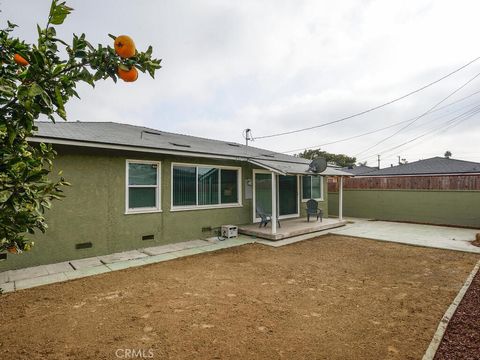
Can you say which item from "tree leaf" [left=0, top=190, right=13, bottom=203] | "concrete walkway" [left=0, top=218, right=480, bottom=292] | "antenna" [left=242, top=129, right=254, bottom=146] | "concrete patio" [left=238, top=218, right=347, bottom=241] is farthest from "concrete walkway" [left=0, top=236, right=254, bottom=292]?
"antenna" [left=242, top=129, right=254, bottom=146]

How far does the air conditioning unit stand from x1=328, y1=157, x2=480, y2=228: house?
8.35 metres

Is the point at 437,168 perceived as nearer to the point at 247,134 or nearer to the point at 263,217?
the point at 247,134

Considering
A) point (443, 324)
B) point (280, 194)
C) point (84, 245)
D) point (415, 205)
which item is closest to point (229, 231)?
point (280, 194)

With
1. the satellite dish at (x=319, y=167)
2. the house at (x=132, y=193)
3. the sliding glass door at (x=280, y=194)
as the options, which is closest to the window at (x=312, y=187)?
the sliding glass door at (x=280, y=194)

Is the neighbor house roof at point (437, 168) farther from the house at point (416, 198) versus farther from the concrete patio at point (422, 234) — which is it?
the concrete patio at point (422, 234)

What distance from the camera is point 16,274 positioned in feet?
15.8

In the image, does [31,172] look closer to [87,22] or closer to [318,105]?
[87,22]

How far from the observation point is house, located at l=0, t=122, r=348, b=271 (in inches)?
217

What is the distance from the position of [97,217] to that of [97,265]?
116 cm

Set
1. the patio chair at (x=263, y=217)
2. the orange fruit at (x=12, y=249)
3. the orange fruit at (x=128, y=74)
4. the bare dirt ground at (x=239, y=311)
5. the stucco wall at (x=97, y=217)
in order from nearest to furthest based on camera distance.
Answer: the orange fruit at (x=12, y=249), the orange fruit at (x=128, y=74), the bare dirt ground at (x=239, y=311), the stucco wall at (x=97, y=217), the patio chair at (x=263, y=217)

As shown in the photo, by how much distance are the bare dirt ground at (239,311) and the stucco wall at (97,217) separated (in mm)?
1441

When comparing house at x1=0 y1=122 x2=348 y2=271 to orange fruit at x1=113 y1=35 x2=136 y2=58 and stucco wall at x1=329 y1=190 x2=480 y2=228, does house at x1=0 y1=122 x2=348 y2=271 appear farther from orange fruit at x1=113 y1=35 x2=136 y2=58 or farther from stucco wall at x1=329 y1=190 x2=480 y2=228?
stucco wall at x1=329 y1=190 x2=480 y2=228

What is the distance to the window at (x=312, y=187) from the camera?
1189cm

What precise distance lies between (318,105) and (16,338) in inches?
677
